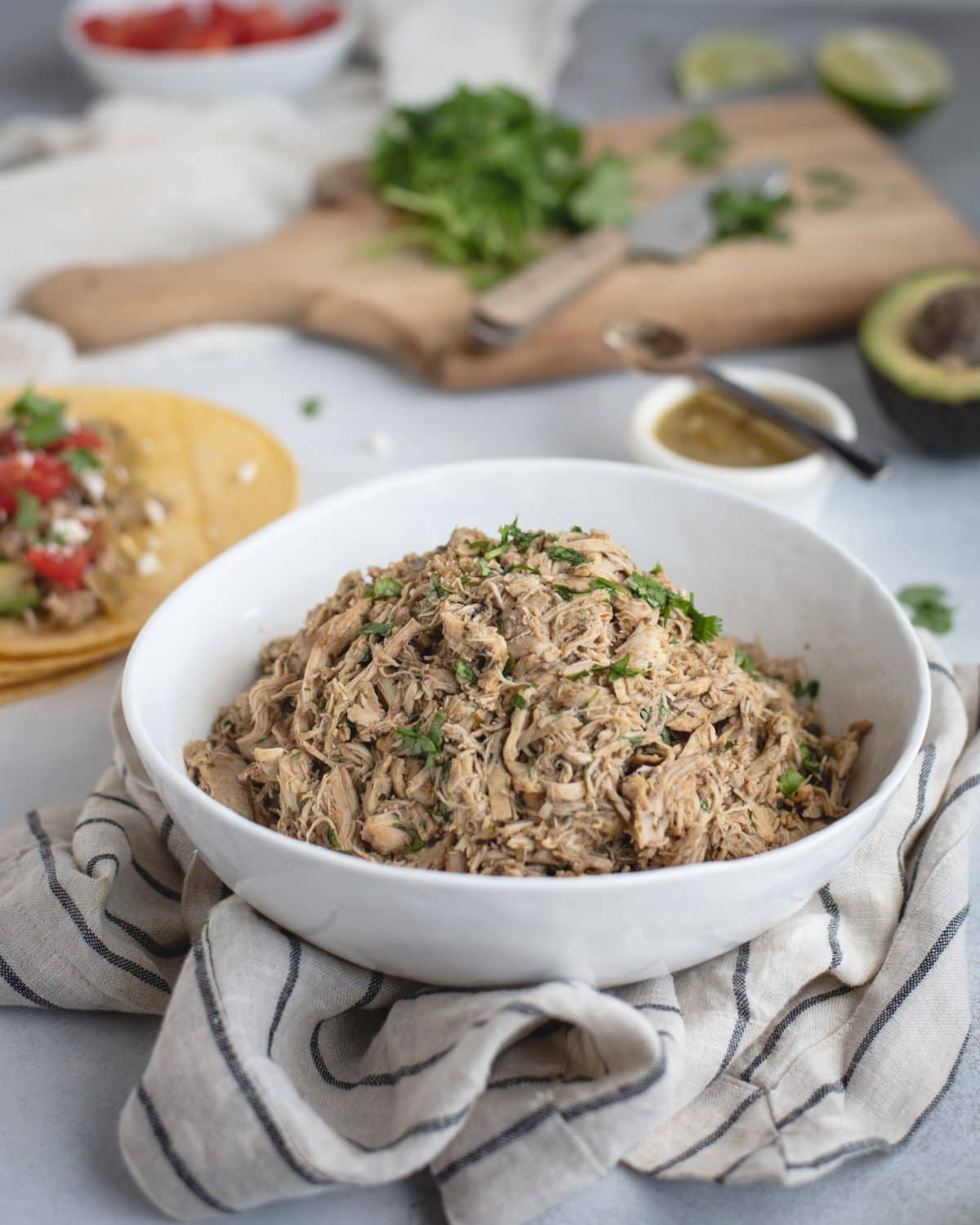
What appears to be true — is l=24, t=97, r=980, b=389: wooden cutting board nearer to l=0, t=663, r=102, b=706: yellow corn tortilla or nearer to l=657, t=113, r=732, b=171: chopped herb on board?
l=657, t=113, r=732, b=171: chopped herb on board

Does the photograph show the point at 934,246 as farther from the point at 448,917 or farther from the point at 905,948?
the point at 448,917

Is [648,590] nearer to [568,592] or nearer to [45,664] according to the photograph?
[568,592]

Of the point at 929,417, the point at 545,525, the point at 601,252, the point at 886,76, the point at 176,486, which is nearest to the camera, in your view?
the point at 545,525

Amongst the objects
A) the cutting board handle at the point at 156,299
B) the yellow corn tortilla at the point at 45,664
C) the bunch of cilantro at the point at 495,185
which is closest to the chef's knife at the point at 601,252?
the bunch of cilantro at the point at 495,185

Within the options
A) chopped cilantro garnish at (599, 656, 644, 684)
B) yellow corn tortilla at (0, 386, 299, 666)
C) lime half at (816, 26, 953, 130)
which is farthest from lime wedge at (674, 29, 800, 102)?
chopped cilantro garnish at (599, 656, 644, 684)

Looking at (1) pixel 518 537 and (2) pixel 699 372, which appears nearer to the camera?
(1) pixel 518 537

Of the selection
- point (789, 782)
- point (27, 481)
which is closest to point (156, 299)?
point (27, 481)

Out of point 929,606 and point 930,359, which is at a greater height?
point 930,359

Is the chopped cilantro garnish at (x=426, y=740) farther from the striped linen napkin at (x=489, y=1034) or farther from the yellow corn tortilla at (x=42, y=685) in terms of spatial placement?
the yellow corn tortilla at (x=42, y=685)

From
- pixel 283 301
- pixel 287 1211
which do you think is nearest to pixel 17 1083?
pixel 287 1211
